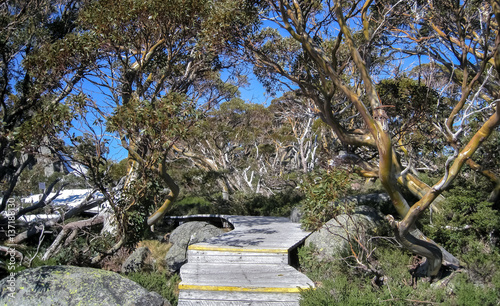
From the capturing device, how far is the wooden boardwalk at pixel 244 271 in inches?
228

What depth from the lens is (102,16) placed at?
9312mm

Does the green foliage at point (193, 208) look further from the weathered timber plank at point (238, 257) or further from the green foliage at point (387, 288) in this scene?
the green foliage at point (387, 288)

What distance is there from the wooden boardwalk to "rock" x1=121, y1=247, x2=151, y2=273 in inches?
44.5

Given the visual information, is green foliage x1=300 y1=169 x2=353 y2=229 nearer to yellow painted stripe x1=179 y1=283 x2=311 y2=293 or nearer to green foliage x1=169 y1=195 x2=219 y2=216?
yellow painted stripe x1=179 y1=283 x2=311 y2=293

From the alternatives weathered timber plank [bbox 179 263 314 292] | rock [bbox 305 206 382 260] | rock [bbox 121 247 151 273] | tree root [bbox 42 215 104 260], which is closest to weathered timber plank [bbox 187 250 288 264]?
weathered timber plank [bbox 179 263 314 292]

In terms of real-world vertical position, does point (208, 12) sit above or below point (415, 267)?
above

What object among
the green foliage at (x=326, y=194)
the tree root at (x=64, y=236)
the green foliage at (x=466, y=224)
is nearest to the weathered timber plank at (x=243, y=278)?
the green foliage at (x=326, y=194)

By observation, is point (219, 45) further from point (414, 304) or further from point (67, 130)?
point (414, 304)

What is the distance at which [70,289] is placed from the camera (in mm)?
5488

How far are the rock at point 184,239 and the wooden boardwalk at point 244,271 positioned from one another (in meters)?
0.77

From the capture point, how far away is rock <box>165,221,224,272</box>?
854 centimetres

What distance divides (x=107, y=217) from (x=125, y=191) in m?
2.21

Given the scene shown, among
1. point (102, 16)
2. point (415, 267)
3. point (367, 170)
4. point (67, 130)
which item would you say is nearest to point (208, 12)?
point (102, 16)

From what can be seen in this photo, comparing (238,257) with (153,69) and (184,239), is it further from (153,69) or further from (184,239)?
(153,69)
